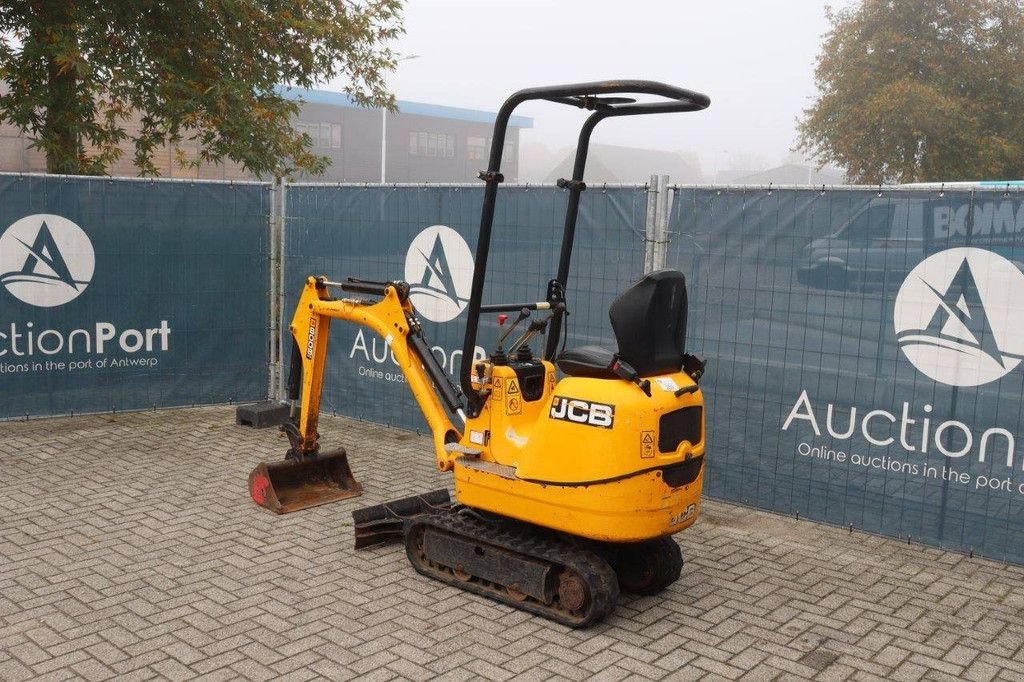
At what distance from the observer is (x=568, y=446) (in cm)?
533

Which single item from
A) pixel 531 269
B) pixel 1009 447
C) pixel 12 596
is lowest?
pixel 12 596

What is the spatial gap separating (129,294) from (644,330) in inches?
264

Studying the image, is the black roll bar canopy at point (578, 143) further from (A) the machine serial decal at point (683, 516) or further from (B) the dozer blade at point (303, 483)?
(B) the dozer blade at point (303, 483)

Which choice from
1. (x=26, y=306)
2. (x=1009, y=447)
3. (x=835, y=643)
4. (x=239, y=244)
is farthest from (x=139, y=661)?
(x=239, y=244)

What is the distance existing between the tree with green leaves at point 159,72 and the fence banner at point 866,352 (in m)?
8.30

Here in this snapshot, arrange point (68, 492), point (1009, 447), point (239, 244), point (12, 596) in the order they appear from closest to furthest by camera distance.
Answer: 1. point (12, 596)
2. point (1009, 447)
3. point (68, 492)
4. point (239, 244)

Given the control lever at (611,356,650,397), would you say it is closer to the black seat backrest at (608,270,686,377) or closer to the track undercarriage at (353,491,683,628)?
the black seat backrest at (608,270,686,377)

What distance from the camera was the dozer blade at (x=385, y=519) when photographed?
21.2ft

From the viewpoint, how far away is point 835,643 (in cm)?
521

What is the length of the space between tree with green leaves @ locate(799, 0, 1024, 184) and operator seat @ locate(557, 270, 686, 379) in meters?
28.7

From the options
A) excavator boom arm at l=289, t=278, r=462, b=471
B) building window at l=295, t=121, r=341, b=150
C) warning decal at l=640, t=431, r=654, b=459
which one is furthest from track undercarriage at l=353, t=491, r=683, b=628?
building window at l=295, t=121, r=341, b=150

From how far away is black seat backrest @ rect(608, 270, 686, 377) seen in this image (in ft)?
17.2

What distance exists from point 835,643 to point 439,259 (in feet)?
17.7

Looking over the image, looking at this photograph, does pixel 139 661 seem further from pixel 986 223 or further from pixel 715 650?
pixel 986 223
